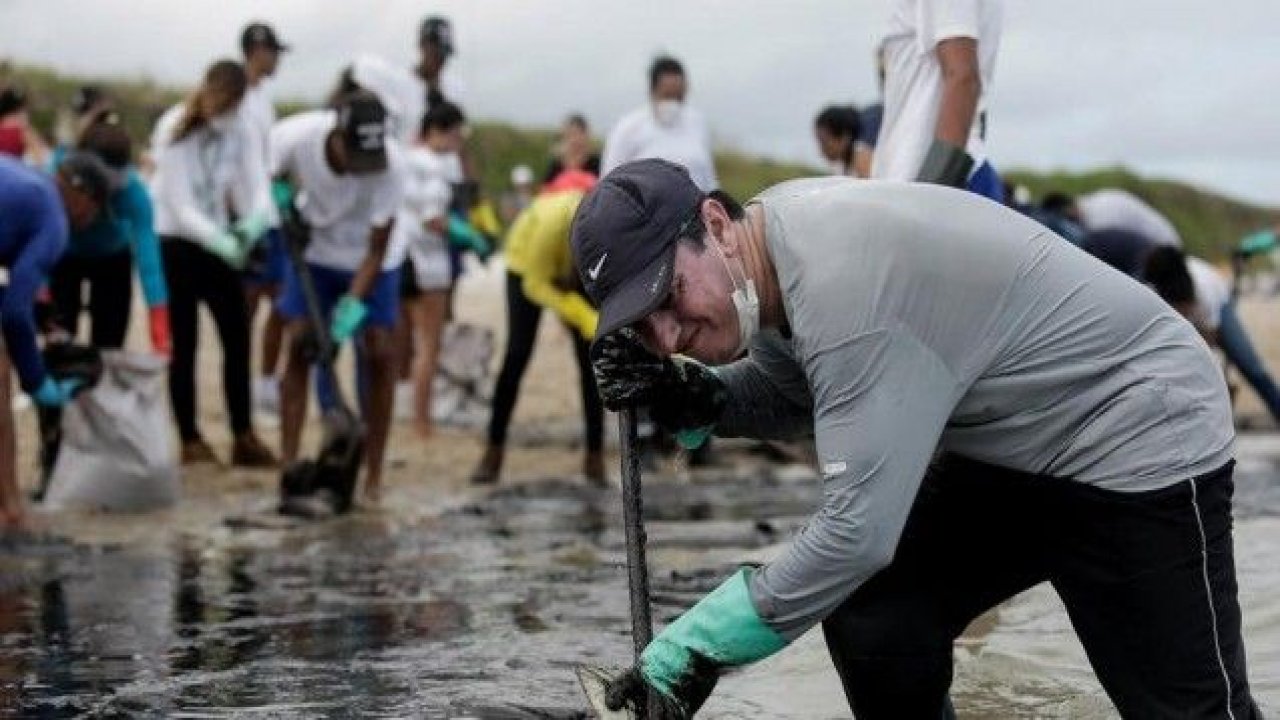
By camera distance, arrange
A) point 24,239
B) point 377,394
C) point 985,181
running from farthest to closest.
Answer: point 377,394 → point 24,239 → point 985,181

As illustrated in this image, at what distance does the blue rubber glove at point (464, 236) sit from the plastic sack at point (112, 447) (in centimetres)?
373

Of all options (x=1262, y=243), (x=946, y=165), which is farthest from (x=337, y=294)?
(x=1262, y=243)

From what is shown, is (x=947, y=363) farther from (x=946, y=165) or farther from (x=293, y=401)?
(x=293, y=401)

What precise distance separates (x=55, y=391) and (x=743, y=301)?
18.7ft

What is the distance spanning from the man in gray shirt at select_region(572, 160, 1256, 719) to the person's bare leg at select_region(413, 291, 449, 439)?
8245 mm

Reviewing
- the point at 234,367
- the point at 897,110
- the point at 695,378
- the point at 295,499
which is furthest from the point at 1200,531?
the point at 234,367

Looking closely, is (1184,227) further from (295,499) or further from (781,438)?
(781,438)

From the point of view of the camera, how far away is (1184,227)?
181 ft

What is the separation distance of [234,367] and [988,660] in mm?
5758

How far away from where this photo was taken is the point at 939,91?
19.0 feet

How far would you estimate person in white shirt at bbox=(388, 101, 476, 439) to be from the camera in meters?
12.1

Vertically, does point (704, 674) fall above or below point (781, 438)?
below

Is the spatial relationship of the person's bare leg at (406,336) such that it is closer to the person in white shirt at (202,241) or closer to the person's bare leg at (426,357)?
the person's bare leg at (426,357)

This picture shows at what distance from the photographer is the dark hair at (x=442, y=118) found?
1220 centimetres
